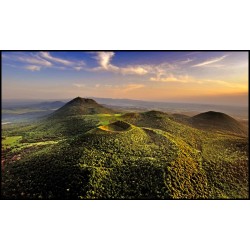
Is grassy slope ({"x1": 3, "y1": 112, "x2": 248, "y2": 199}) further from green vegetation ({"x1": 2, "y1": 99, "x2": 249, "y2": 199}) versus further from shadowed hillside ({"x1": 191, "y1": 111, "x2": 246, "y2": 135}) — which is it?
shadowed hillside ({"x1": 191, "y1": 111, "x2": 246, "y2": 135})

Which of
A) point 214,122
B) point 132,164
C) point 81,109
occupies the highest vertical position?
point 81,109

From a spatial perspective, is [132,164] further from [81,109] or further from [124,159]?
[81,109]

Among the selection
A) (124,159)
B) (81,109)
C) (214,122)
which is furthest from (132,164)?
(214,122)

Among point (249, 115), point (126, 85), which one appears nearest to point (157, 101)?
point (126, 85)

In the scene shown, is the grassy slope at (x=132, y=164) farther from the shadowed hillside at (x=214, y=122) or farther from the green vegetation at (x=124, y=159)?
the shadowed hillside at (x=214, y=122)

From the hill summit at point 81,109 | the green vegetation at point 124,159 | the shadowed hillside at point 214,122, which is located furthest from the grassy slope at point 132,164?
the hill summit at point 81,109
